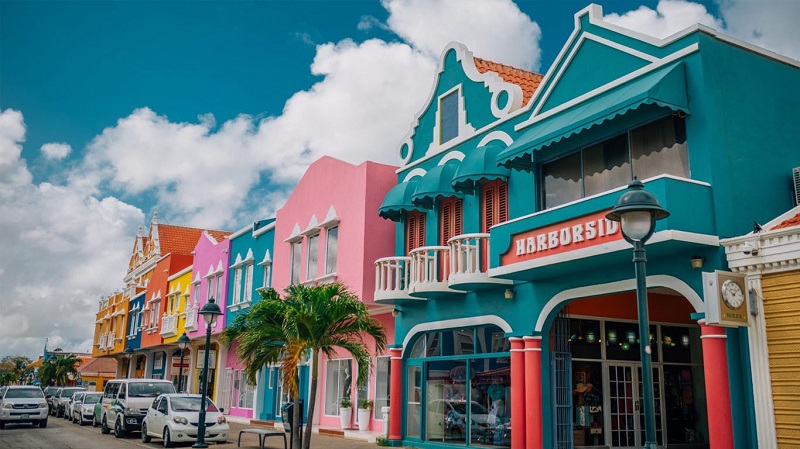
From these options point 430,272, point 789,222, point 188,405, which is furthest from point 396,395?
point 789,222

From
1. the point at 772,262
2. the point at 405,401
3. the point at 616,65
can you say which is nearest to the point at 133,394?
the point at 405,401

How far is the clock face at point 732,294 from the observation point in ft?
35.9

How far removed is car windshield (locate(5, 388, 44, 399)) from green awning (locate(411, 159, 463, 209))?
18878mm

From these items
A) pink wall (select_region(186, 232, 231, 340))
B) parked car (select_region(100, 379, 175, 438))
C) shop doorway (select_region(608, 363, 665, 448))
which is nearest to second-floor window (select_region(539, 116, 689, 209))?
shop doorway (select_region(608, 363, 665, 448))

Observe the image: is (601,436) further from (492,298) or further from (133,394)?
(133,394)

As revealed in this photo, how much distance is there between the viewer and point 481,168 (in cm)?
1620

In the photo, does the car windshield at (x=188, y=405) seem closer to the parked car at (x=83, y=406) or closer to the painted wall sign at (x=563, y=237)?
the painted wall sign at (x=563, y=237)

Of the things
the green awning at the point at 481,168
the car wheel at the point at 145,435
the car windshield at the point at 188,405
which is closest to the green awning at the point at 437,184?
the green awning at the point at 481,168

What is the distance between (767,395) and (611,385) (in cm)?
626

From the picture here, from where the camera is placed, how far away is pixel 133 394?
23.1 m

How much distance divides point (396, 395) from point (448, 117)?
7546 mm

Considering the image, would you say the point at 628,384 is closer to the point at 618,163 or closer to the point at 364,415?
the point at 618,163

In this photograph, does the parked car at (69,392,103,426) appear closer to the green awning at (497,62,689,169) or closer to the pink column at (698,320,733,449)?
the green awning at (497,62,689,169)

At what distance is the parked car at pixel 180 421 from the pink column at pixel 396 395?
176 inches
